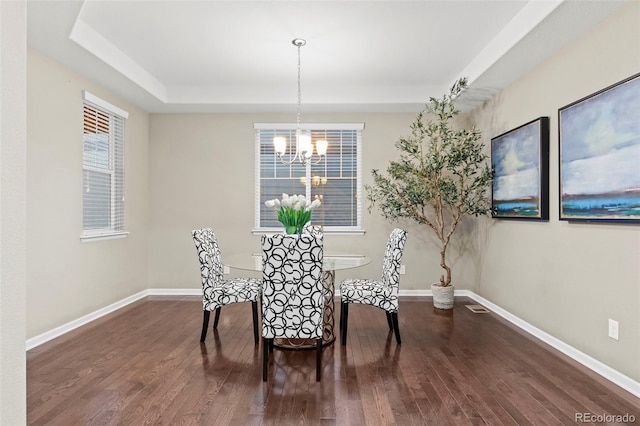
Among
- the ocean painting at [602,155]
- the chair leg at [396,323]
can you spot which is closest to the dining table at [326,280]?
the chair leg at [396,323]

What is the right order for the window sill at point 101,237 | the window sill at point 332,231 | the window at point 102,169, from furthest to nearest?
the window sill at point 332,231 < the window at point 102,169 < the window sill at point 101,237

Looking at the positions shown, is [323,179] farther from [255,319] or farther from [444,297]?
[255,319]

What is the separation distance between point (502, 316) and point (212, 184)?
155 inches

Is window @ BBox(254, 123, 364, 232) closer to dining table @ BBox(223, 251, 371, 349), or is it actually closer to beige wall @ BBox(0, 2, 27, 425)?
dining table @ BBox(223, 251, 371, 349)

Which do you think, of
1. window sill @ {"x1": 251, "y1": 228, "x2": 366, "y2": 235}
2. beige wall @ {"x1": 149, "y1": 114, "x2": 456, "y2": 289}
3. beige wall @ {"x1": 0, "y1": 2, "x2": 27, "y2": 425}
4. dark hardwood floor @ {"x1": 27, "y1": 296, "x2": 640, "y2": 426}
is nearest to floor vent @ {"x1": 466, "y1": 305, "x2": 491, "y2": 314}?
dark hardwood floor @ {"x1": 27, "y1": 296, "x2": 640, "y2": 426}

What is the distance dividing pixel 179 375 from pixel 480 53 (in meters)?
3.92

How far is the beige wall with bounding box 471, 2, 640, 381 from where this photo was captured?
2604 mm

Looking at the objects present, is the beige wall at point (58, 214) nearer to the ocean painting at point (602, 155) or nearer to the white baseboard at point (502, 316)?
the white baseboard at point (502, 316)

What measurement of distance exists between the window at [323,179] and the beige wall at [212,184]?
5.0 inches

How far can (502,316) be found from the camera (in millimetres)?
4309

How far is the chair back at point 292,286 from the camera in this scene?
2561 mm

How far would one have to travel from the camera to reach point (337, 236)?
5480mm

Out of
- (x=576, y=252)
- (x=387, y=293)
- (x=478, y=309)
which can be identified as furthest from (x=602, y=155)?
(x=478, y=309)

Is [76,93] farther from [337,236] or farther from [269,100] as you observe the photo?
[337,236]
